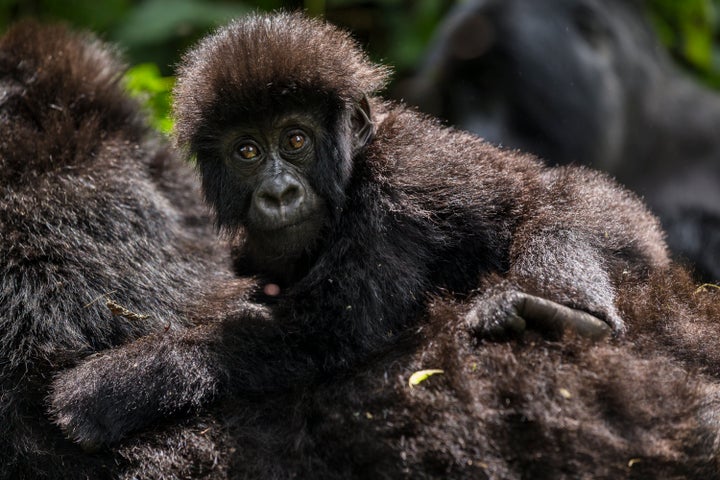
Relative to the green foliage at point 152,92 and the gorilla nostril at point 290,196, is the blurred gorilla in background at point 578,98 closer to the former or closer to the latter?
the green foliage at point 152,92

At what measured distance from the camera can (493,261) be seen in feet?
10.8

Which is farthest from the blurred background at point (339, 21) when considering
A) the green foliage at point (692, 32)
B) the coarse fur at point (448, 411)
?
the coarse fur at point (448, 411)

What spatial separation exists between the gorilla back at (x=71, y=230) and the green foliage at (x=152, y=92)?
22 centimetres

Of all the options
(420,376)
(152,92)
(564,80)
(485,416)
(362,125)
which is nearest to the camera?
(485,416)

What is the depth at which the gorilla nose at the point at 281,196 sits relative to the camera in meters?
3.25

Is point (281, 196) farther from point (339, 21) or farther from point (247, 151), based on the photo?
point (339, 21)

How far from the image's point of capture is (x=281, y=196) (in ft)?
10.7

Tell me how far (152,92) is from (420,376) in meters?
2.44

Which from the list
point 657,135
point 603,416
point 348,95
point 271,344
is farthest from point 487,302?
point 657,135

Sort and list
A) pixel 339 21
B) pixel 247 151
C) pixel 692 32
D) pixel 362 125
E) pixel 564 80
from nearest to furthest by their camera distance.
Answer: pixel 247 151 < pixel 362 125 < pixel 564 80 < pixel 692 32 < pixel 339 21

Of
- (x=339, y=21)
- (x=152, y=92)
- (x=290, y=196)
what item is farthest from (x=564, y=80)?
(x=290, y=196)

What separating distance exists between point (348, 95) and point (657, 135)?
4279 mm

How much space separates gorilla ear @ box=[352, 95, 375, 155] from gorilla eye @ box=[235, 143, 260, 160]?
36 centimetres

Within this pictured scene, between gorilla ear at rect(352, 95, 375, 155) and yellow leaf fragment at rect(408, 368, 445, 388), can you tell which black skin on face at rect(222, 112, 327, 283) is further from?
yellow leaf fragment at rect(408, 368, 445, 388)
